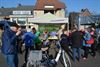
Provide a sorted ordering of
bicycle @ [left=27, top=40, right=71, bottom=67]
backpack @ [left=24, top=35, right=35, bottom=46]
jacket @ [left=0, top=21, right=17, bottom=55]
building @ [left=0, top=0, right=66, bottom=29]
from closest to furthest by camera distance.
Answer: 1. jacket @ [left=0, top=21, right=17, bottom=55]
2. bicycle @ [left=27, top=40, right=71, bottom=67]
3. backpack @ [left=24, top=35, right=35, bottom=46]
4. building @ [left=0, top=0, right=66, bottom=29]

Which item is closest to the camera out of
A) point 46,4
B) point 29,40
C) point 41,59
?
point 41,59

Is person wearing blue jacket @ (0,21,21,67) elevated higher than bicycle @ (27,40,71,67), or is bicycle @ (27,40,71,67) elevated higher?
person wearing blue jacket @ (0,21,21,67)

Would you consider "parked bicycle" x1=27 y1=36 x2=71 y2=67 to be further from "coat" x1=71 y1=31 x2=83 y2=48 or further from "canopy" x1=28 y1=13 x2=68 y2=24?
"canopy" x1=28 y1=13 x2=68 y2=24

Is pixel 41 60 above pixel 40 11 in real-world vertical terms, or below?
above

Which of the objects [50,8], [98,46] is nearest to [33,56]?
[98,46]

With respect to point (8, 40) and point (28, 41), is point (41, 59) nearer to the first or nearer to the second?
point (28, 41)

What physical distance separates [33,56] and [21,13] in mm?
65157

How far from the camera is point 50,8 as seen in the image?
72.2 metres

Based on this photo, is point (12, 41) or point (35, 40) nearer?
point (12, 41)

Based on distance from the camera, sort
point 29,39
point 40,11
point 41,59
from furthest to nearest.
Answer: point 40,11
point 29,39
point 41,59

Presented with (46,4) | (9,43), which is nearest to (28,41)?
(9,43)

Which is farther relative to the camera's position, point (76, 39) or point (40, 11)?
point (40, 11)

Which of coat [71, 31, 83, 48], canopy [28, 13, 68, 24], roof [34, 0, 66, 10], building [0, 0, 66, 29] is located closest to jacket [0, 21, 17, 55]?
coat [71, 31, 83, 48]

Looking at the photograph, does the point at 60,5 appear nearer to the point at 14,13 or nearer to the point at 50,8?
the point at 50,8
